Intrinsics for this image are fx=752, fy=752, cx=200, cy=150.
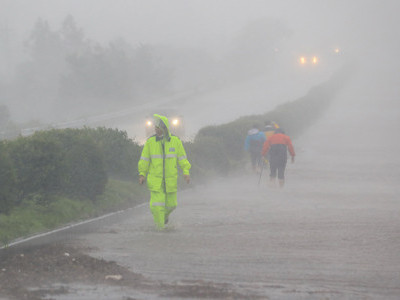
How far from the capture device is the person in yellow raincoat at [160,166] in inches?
450

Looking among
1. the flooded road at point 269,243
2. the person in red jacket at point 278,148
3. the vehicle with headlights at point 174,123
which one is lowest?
the flooded road at point 269,243

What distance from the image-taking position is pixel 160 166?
37.6ft

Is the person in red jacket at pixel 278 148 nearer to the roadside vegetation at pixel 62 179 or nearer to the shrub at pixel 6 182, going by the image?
the roadside vegetation at pixel 62 179

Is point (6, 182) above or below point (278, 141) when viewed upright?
below

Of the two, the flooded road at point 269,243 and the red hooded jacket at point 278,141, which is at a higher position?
the red hooded jacket at point 278,141

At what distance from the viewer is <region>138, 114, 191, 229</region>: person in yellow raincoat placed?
37.5 feet

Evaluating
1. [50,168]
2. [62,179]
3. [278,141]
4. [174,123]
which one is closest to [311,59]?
[174,123]

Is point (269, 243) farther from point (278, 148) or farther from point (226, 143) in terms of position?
point (226, 143)

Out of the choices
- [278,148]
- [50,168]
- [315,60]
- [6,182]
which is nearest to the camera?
[6,182]

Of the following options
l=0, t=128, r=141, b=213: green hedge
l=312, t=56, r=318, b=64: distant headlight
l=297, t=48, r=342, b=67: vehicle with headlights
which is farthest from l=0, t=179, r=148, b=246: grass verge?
l=312, t=56, r=318, b=64: distant headlight

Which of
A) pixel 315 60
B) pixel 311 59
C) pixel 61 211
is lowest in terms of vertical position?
pixel 61 211

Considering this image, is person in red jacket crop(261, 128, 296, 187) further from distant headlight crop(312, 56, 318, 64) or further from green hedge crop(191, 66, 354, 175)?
distant headlight crop(312, 56, 318, 64)

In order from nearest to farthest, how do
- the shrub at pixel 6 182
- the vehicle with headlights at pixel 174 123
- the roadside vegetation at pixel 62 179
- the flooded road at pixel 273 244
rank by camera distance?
the flooded road at pixel 273 244 → the shrub at pixel 6 182 → the roadside vegetation at pixel 62 179 → the vehicle with headlights at pixel 174 123

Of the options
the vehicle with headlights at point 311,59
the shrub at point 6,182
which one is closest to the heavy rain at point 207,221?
the shrub at point 6,182
